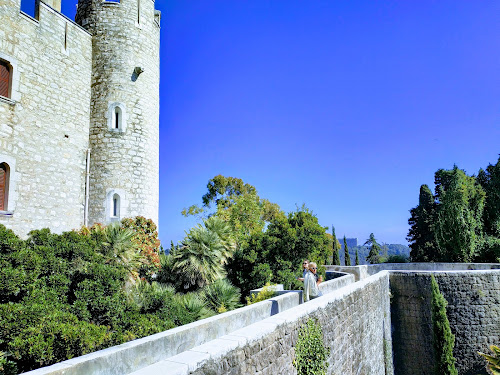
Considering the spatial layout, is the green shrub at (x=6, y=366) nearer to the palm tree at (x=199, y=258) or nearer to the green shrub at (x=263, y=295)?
the green shrub at (x=263, y=295)

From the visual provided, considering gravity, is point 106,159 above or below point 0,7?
below

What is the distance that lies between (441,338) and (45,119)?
16.7 metres

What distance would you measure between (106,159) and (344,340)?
1112 cm

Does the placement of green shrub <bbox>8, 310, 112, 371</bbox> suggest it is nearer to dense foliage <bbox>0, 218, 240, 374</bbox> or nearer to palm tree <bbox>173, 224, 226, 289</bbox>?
dense foliage <bbox>0, 218, 240, 374</bbox>

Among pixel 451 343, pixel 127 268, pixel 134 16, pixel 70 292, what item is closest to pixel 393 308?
pixel 451 343

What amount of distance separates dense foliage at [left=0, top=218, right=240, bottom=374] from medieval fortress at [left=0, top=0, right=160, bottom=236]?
389 cm

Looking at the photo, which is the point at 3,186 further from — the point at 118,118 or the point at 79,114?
the point at 118,118

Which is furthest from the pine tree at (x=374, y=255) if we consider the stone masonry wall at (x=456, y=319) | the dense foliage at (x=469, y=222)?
the stone masonry wall at (x=456, y=319)

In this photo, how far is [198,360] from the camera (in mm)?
3396

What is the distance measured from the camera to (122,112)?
49.1 ft

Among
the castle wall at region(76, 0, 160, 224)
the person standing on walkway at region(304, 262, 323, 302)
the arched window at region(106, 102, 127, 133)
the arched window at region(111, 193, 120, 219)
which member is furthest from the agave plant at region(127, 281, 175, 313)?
the arched window at region(106, 102, 127, 133)

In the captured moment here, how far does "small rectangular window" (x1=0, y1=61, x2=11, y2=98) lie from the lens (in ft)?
38.0

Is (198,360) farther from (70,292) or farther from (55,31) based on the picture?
(55,31)

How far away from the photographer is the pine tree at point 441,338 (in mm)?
14406
